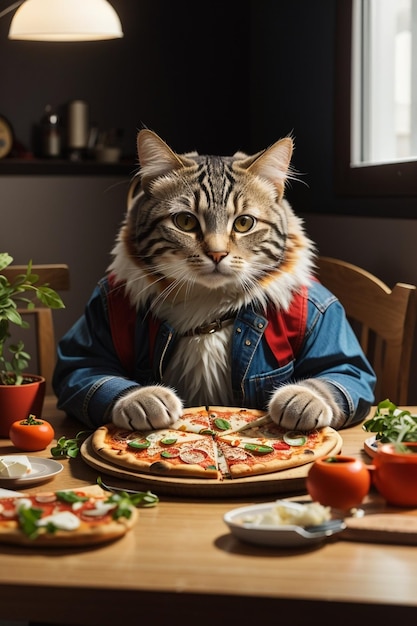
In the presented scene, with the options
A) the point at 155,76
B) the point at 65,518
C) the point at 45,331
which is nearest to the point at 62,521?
the point at 65,518

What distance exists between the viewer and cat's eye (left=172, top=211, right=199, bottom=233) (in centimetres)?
162

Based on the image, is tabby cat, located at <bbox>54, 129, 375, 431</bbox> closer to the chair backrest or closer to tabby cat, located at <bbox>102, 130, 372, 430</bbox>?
tabby cat, located at <bbox>102, 130, 372, 430</bbox>

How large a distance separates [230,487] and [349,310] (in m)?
1.14

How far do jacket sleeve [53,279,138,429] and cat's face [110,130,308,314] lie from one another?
0.47 feet

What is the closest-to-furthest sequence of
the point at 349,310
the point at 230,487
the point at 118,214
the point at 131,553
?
the point at 131,553
the point at 230,487
the point at 349,310
the point at 118,214

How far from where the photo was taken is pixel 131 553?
106cm

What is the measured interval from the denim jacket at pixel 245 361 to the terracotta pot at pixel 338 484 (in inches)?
17.6

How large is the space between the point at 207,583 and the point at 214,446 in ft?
1.39

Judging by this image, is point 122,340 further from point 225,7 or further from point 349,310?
point 225,7

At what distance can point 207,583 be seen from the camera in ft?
3.19

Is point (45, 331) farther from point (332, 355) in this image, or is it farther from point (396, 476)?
point (396, 476)

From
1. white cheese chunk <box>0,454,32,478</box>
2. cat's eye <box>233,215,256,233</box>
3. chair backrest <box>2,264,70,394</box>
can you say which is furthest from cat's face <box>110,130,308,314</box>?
chair backrest <box>2,264,70,394</box>

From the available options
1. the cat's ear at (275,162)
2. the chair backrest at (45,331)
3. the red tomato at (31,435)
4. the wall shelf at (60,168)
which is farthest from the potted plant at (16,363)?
the wall shelf at (60,168)

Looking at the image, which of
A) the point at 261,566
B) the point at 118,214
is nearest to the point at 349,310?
the point at 261,566
